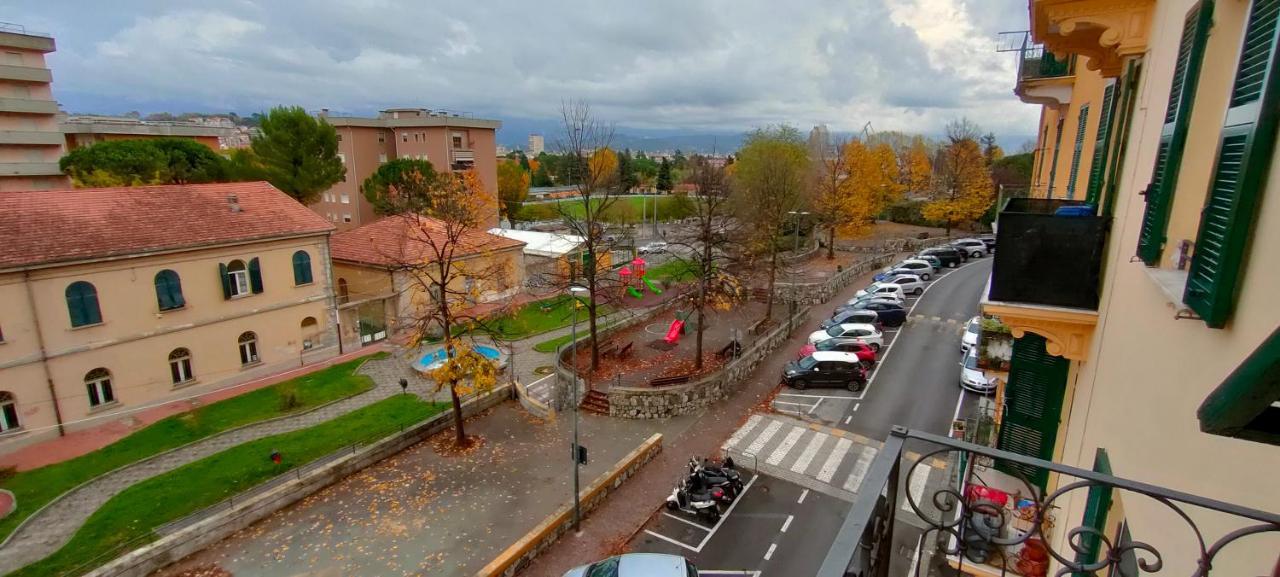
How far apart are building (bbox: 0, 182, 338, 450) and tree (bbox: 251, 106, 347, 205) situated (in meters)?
17.0

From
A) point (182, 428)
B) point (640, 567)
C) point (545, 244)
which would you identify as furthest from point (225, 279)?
point (640, 567)

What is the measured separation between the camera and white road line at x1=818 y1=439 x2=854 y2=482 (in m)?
16.8

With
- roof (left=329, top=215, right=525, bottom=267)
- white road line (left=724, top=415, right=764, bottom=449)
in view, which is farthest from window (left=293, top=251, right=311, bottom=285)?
white road line (left=724, top=415, right=764, bottom=449)

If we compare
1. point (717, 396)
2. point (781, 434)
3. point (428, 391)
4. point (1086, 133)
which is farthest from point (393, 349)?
point (1086, 133)

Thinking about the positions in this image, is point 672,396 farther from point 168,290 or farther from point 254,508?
point 168,290

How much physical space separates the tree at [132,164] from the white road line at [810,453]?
→ 135 feet

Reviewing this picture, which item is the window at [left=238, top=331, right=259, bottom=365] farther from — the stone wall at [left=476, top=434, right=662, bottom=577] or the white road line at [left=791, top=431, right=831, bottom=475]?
the white road line at [left=791, top=431, right=831, bottom=475]

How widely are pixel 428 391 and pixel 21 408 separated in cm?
1309

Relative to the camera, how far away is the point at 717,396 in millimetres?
21938

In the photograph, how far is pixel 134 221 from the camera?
22.1m

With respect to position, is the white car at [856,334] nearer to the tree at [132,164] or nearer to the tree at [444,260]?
the tree at [444,260]

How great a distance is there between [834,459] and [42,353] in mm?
27055

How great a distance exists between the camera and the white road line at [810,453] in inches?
680

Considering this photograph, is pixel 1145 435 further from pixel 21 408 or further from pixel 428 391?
pixel 21 408
